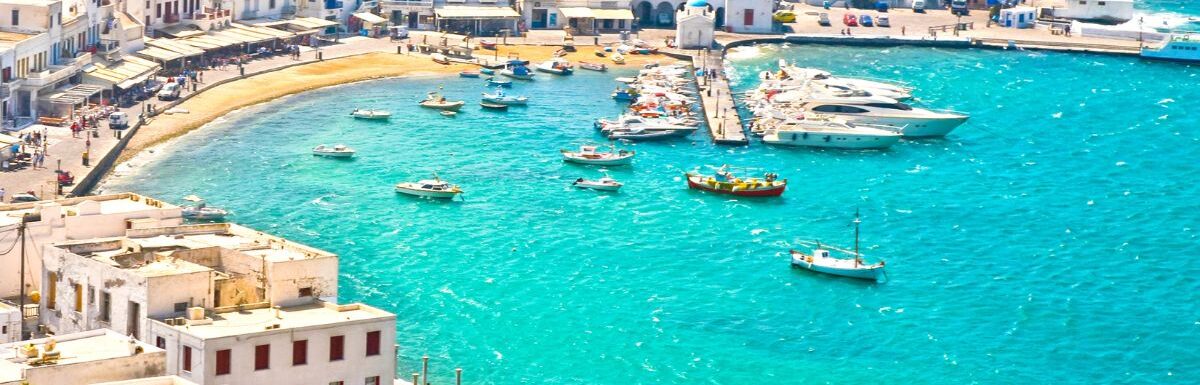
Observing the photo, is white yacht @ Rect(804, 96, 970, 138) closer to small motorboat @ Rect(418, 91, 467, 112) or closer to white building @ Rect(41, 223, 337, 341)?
small motorboat @ Rect(418, 91, 467, 112)

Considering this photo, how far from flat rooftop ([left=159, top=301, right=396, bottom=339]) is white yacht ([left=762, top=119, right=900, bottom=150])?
94.5 m

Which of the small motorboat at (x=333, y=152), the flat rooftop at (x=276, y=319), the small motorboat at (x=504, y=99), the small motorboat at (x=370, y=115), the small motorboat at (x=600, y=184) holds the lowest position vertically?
the small motorboat at (x=600, y=184)

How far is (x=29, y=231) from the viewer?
9231cm

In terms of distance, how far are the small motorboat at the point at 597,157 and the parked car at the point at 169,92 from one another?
32.3 meters

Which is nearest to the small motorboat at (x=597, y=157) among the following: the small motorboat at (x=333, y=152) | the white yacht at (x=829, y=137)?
the small motorboat at (x=333, y=152)

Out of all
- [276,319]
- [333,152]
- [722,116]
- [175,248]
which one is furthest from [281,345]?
[722,116]

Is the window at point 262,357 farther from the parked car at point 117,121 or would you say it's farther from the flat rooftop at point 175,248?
the parked car at point 117,121

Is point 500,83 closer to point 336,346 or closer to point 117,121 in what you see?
point 117,121

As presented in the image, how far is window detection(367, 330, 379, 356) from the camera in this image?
81.7 meters

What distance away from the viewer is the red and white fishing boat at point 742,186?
15300 cm

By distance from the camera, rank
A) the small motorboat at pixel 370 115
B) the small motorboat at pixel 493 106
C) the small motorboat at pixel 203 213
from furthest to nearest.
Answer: the small motorboat at pixel 493 106 < the small motorboat at pixel 370 115 < the small motorboat at pixel 203 213

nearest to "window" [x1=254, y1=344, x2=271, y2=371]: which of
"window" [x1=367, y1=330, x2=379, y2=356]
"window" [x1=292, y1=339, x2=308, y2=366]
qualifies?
"window" [x1=292, y1=339, x2=308, y2=366]

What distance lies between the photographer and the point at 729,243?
13925 centimetres

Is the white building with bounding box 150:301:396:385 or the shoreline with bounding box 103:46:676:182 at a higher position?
the shoreline with bounding box 103:46:676:182
